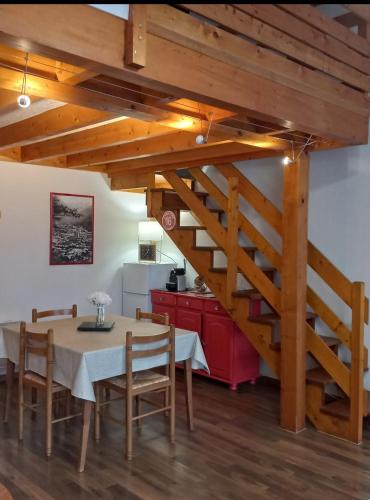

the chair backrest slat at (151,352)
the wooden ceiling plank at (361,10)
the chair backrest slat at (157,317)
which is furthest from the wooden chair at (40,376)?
the wooden ceiling plank at (361,10)

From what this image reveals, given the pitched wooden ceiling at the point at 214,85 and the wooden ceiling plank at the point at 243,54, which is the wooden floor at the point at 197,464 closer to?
the pitched wooden ceiling at the point at 214,85

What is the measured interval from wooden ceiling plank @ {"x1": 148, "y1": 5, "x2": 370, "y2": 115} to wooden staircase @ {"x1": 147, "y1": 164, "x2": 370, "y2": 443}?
134 centimetres

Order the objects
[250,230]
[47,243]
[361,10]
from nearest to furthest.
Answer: [361,10], [250,230], [47,243]

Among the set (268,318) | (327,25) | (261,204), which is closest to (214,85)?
(327,25)

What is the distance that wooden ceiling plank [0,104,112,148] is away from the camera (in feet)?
A: 11.5

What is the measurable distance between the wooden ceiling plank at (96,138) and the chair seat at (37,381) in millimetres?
2030

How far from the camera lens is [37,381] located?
11.9 ft

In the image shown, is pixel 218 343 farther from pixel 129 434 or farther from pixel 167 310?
pixel 129 434

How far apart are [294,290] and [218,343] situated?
5.18ft

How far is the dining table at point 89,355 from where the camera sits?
330 cm

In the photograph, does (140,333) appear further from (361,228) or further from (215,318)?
(361,228)

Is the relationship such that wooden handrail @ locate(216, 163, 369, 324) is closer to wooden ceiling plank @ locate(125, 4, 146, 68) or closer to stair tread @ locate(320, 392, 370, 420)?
stair tread @ locate(320, 392, 370, 420)

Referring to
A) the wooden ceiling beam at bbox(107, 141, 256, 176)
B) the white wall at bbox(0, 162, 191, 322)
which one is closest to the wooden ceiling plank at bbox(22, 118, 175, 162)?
the white wall at bbox(0, 162, 191, 322)

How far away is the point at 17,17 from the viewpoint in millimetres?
1765
